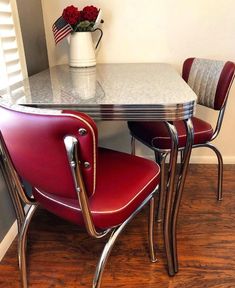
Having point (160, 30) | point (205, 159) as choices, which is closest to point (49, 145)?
point (160, 30)

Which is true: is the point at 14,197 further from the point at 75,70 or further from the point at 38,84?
the point at 75,70

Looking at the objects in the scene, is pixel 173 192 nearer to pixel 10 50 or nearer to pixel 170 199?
pixel 170 199

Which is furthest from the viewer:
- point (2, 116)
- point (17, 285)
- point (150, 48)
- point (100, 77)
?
point (150, 48)

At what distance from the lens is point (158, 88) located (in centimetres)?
102

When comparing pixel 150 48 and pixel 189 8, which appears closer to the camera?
pixel 189 8

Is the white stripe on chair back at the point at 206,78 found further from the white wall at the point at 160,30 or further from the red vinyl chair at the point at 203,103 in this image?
the white wall at the point at 160,30

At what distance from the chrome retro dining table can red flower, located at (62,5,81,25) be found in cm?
31

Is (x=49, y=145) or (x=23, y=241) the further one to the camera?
(x=23, y=241)

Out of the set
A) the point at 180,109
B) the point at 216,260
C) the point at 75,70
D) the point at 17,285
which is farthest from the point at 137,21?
the point at 17,285

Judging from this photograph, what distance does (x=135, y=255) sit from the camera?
4.10 ft

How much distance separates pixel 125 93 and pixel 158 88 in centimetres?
14

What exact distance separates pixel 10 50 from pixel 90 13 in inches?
19.1

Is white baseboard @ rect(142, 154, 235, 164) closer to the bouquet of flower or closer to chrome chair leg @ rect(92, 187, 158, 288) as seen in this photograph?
the bouquet of flower

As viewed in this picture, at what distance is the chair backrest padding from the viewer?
137 centimetres
